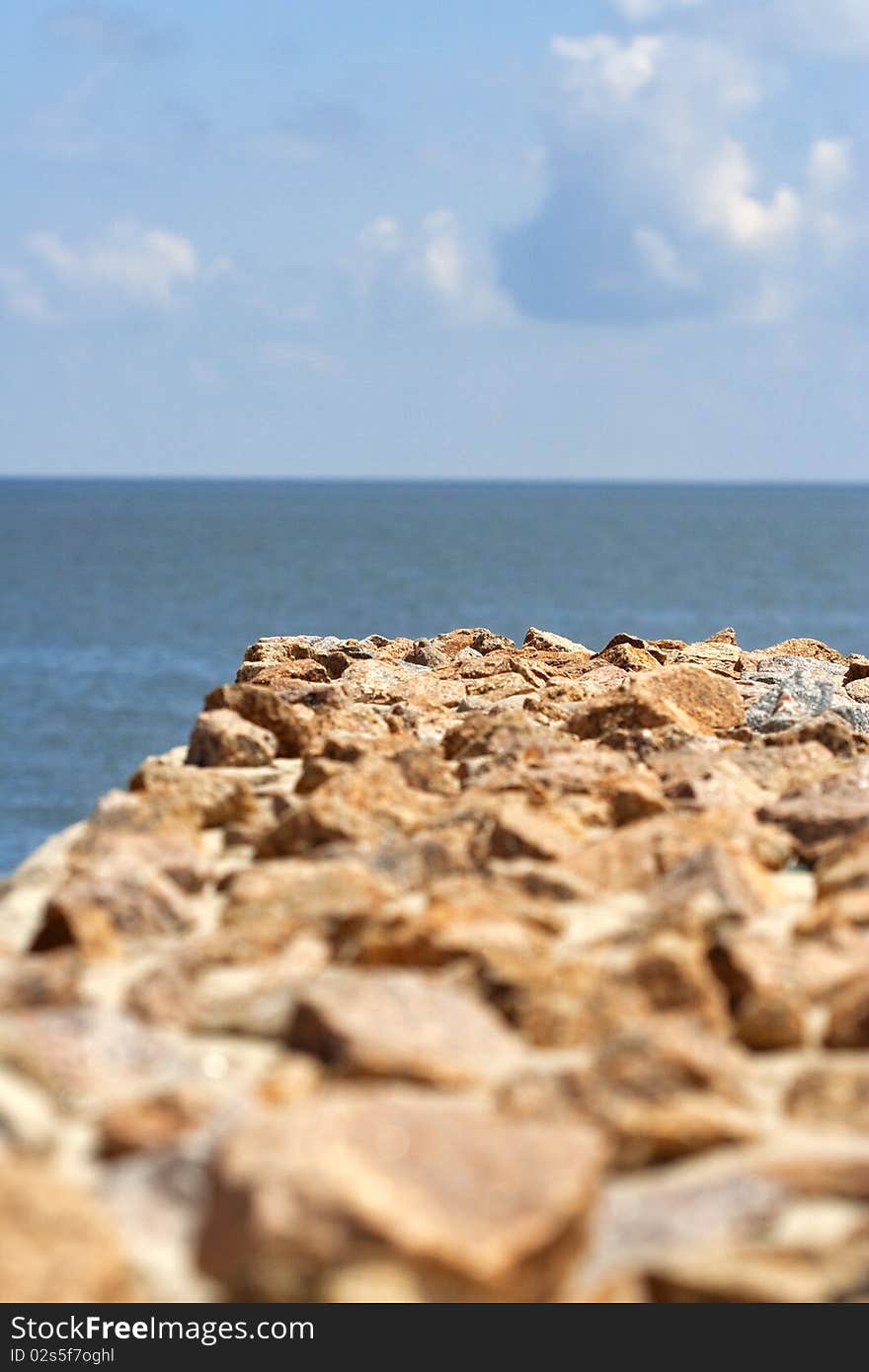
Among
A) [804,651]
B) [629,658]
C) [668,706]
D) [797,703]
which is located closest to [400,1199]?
[668,706]

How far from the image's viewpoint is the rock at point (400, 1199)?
2957mm

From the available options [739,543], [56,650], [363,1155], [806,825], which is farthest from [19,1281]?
[739,543]

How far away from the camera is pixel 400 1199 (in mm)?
3047

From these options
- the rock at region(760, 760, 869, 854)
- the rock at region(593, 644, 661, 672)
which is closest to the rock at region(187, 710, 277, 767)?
the rock at region(760, 760, 869, 854)

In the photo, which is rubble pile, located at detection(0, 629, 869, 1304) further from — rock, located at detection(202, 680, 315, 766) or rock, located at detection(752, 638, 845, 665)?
rock, located at detection(752, 638, 845, 665)

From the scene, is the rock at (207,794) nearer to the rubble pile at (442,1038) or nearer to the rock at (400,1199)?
the rubble pile at (442,1038)

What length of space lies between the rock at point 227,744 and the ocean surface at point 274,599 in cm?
2077

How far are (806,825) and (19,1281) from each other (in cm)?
369

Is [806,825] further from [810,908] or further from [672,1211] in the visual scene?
[672,1211]

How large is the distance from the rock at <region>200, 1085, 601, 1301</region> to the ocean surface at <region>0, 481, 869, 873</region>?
25.1 meters

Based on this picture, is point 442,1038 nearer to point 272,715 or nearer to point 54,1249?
point 54,1249

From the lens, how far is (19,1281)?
114 inches

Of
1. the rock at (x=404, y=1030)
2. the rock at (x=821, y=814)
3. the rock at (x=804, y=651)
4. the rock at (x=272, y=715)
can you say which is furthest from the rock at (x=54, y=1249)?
the rock at (x=804, y=651)

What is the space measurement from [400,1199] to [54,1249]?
1.87 ft
